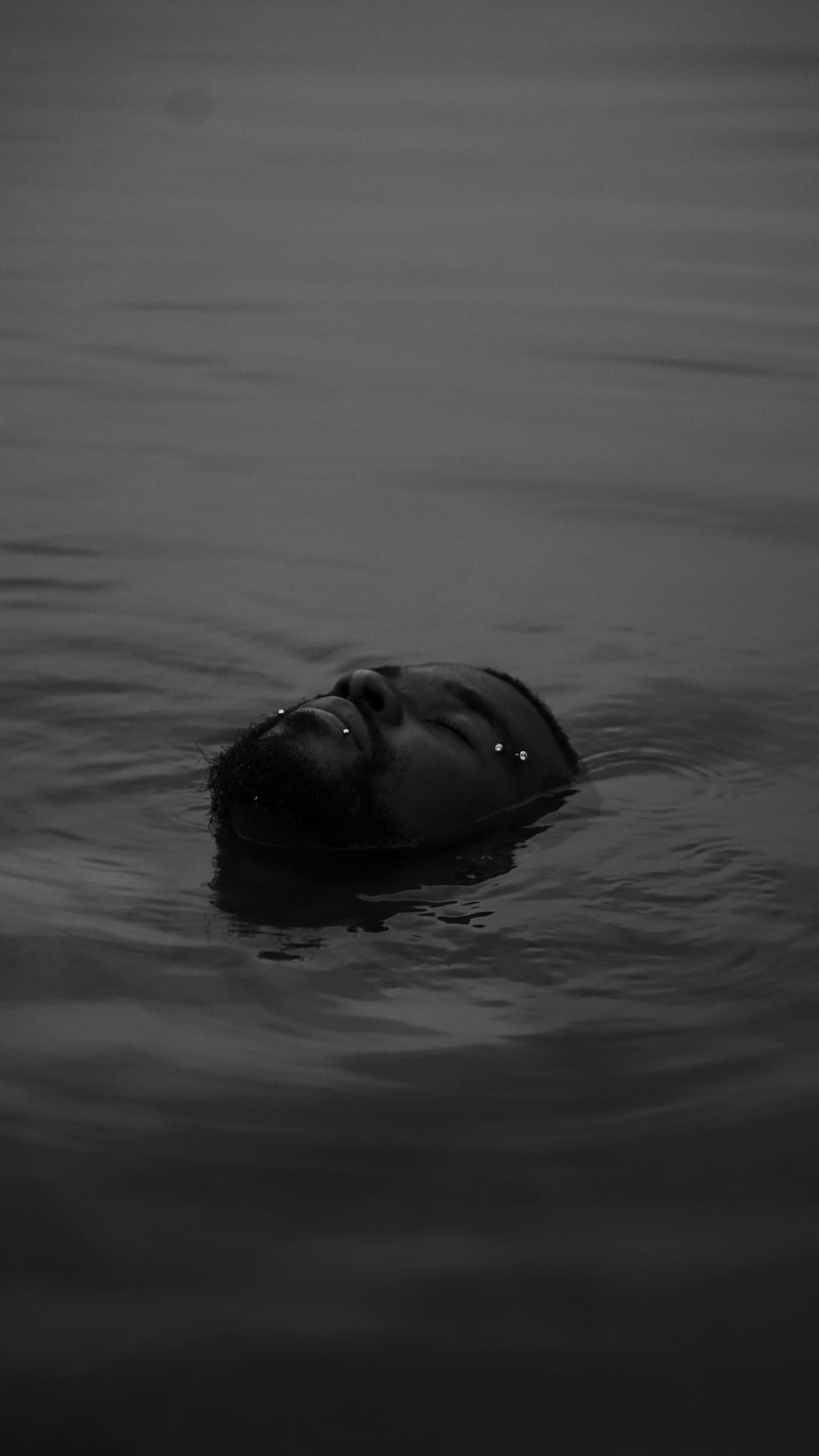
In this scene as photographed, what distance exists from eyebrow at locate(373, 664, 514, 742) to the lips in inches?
15.2

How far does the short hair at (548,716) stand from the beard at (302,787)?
77 cm

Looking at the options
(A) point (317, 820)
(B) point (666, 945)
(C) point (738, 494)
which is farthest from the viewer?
(C) point (738, 494)

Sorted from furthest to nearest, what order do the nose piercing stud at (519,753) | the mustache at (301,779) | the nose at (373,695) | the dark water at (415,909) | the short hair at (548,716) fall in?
the short hair at (548,716)
the nose piercing stud at (519,753)
the nose at (373,695)
the mustache at (301,779)
the dark water at (415,909)

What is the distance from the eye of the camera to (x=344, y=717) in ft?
17.2

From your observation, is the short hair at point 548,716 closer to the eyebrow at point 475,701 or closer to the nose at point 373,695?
the eyebrow at point 475,701

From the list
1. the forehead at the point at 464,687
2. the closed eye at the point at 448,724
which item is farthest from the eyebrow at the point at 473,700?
the closed eye at the point at 448,724

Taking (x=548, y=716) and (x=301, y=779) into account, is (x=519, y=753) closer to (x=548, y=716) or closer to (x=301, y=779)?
(x=548, y=716)

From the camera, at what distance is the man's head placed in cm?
523

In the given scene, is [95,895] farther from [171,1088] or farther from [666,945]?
[666,945]

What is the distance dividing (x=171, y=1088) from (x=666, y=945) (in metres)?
1.54

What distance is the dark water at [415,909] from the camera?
3.28m

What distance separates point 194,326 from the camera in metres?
14.1

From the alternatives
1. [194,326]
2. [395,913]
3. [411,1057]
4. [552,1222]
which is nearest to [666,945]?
[395,913]

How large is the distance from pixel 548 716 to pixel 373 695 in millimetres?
954
